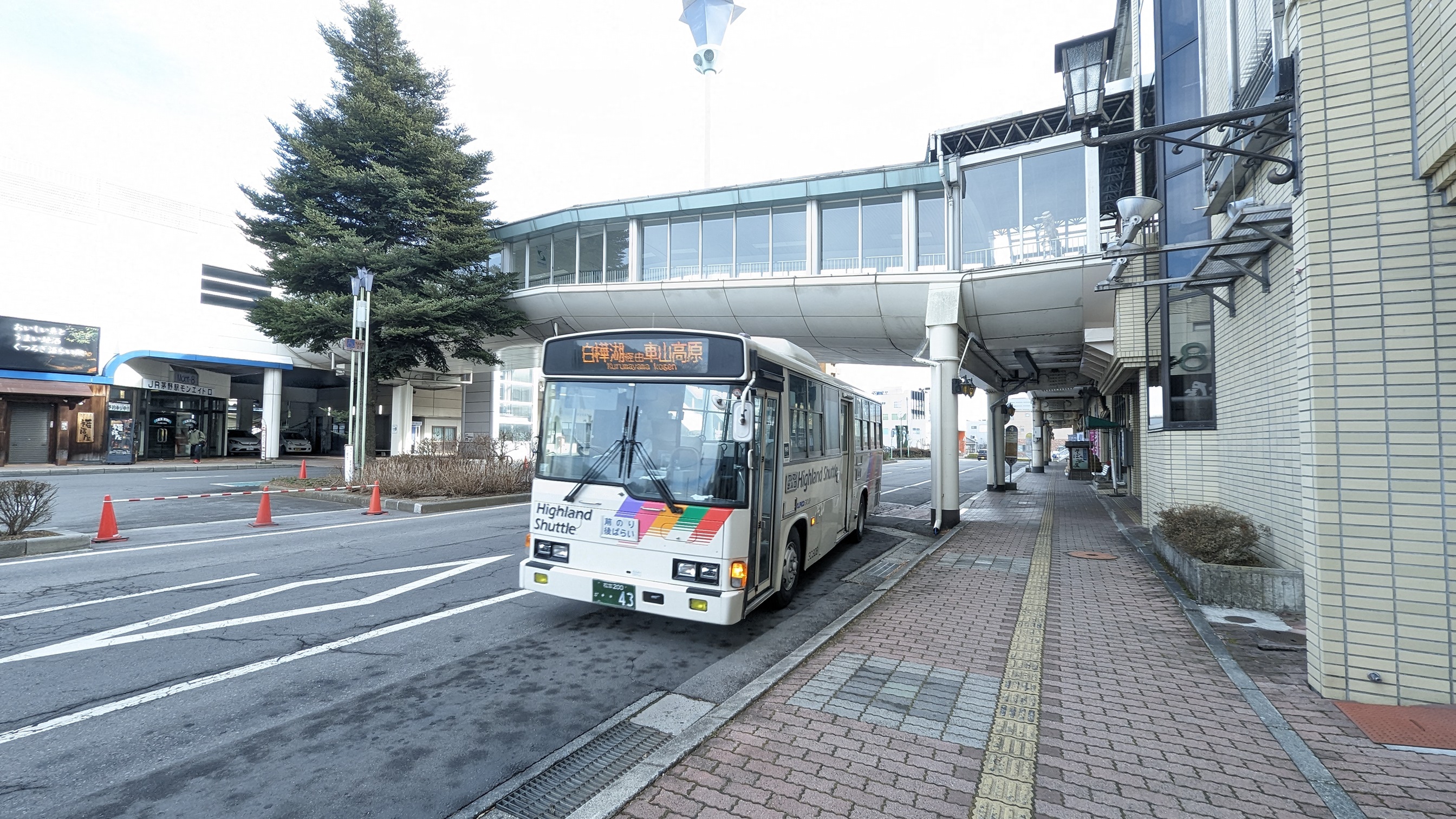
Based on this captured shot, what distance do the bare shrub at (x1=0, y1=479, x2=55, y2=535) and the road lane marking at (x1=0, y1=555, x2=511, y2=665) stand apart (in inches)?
→ 203

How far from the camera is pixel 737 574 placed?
517cm

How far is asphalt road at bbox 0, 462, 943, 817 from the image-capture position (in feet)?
10.5

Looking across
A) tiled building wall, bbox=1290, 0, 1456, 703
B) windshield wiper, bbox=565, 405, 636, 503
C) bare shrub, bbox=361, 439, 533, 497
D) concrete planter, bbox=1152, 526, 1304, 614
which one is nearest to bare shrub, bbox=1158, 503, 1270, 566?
concrete planter, bbox=1152, 526, 1304, 614

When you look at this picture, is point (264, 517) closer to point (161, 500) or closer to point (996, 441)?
point (161, 500)

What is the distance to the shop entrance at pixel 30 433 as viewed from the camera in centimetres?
2727

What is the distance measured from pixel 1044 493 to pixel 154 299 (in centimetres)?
4086

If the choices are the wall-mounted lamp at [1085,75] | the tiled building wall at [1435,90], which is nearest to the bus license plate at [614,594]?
the tiled building wall at [1435,90]

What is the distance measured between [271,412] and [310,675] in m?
35.4

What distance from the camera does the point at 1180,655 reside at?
5.23 meters

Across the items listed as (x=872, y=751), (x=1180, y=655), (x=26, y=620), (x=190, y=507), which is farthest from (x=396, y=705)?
(x=190, y=507)

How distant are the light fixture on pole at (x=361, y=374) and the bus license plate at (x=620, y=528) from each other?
1560 centimetres

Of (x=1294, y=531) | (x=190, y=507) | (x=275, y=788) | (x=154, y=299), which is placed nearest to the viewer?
(x=275, y=788)

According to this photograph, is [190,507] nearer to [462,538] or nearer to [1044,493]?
[462,538]

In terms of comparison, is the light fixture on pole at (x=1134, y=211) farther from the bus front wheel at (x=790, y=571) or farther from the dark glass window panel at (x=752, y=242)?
the dark glass window panel at (x=752, y=242)
